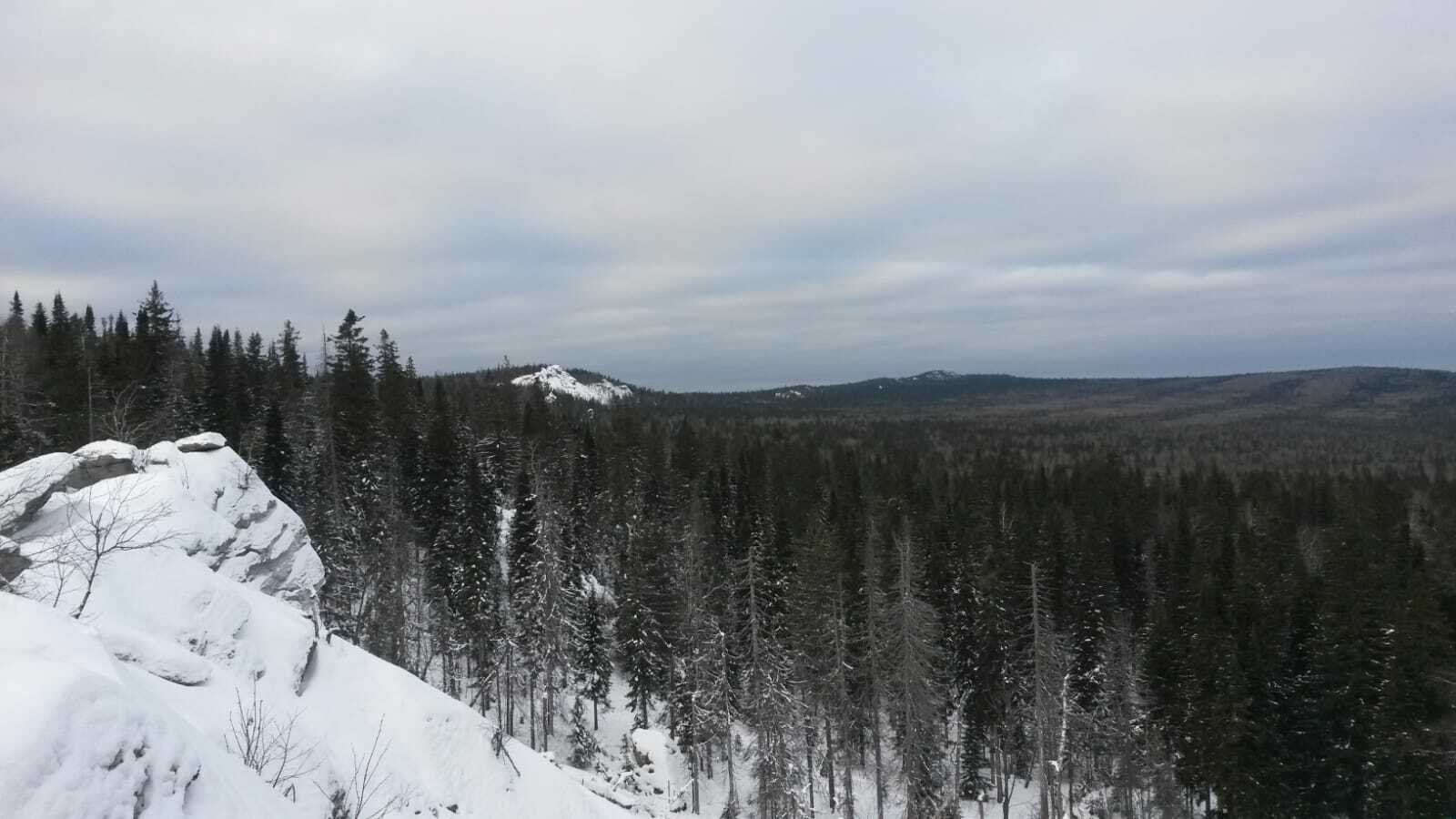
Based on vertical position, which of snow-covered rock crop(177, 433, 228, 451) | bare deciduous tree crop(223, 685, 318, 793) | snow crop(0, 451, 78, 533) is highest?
snow-covered rock crop(177, 433, 228, 451)

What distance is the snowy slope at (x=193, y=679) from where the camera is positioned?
22.2 feet

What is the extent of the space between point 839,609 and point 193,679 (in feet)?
87.1

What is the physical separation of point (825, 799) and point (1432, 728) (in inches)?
1034

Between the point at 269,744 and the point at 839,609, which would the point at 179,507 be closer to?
the point at 269,744

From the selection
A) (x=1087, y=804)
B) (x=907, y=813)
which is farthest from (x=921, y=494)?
(x=907, y=813)

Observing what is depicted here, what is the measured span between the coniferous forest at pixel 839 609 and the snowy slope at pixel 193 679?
12.3m

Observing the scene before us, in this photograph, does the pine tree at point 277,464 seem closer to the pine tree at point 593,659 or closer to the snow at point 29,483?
the pine tree at point 593,659

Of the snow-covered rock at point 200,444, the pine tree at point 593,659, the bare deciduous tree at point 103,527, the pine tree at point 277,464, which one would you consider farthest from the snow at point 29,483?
the pine tree at point 593,659

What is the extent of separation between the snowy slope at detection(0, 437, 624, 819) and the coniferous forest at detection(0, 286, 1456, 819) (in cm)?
1235

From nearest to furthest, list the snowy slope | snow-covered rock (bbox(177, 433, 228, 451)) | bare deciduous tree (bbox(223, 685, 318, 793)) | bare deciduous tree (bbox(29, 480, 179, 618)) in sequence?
1. the snowy slope
2. bare deciduous tree (bbox(223, 685, 318, 793))
3. bare deciduous tree (bbox(29, 480, 179, 618))
4. snow-covered rock (bbox(177, 433, 228, 451))

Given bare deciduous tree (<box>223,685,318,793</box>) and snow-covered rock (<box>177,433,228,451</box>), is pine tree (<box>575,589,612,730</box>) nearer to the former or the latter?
snow-covered rock (<box>177,433,228,451</box>)

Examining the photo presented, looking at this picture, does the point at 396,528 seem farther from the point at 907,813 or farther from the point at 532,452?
A: the point at 907,813

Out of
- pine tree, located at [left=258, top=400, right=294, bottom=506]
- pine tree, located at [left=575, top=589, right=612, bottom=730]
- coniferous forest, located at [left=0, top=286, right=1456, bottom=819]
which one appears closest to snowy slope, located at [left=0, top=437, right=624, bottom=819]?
coniferous forest, located at [left=0, top=286, right=1456, bottom=819]

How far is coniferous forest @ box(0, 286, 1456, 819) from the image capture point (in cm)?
3038
